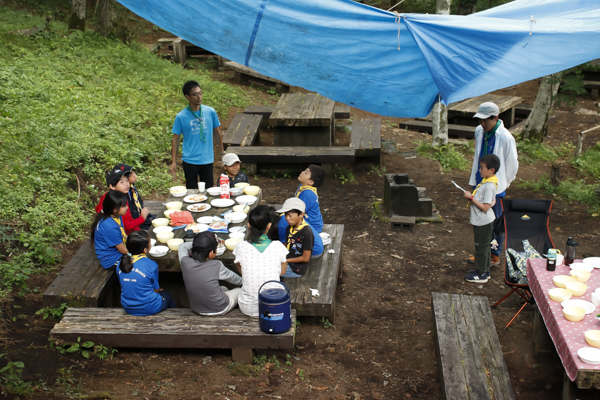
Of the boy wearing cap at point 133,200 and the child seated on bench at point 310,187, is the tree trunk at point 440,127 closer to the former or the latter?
the child seated on bench at point 310,187

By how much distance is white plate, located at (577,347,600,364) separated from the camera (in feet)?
10.5

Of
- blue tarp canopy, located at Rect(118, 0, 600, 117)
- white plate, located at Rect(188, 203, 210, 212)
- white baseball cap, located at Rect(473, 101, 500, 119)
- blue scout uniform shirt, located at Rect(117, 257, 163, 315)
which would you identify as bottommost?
blue scout uniform shirt, located at Rect(117, 257, 163, 315)

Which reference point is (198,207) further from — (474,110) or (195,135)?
(474,110)

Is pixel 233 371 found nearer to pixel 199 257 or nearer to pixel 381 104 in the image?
pixel 199 257

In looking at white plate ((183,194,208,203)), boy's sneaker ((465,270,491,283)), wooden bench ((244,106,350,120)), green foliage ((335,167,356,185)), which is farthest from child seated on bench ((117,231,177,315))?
wooden bench ((244,106,350,120))

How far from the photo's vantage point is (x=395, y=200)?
25.4 feet

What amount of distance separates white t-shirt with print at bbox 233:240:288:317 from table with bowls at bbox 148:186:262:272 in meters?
0.42

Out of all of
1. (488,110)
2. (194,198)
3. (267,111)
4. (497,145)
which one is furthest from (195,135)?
(267,111)

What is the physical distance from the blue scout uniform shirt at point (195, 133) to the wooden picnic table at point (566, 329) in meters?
4.22

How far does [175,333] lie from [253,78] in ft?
41.6

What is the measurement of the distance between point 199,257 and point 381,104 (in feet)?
7.05

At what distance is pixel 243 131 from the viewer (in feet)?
33.9

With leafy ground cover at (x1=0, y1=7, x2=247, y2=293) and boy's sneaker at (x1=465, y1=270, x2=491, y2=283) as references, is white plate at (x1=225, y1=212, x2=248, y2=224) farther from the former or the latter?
boy's sneaker at (x1=465, y1=270, x2=491, y2=283)

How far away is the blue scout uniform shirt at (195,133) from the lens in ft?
21.7
